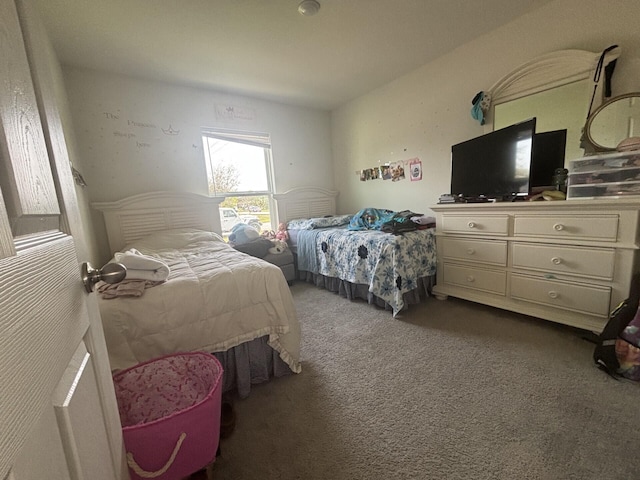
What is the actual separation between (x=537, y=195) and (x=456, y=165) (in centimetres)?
73

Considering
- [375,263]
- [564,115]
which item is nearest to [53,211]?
[375,263]

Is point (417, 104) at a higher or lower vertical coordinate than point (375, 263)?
higher

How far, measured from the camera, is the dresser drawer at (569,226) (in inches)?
63.6

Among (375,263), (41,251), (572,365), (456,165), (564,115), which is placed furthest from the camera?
(456,165)

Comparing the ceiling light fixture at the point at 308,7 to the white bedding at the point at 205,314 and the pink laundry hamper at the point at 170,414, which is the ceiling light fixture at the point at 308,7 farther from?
the pink laundry hamper at the point at 170,414

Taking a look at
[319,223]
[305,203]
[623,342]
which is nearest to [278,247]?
[319,223]

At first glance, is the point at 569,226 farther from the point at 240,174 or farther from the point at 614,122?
the point at 240,174

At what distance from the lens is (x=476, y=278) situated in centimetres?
225

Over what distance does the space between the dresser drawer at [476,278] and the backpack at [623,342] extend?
2.10 feet

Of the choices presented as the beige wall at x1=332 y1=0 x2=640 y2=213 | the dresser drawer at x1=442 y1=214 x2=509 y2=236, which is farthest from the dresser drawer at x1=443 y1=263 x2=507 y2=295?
the beige wall at x1=332 y1=0 x2=640 y2=213

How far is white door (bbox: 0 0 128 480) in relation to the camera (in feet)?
0.84

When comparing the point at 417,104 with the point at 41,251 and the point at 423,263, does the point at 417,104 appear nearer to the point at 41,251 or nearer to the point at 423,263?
the point at 423,263

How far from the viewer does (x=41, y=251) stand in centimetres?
34

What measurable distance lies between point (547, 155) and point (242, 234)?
3.01m
